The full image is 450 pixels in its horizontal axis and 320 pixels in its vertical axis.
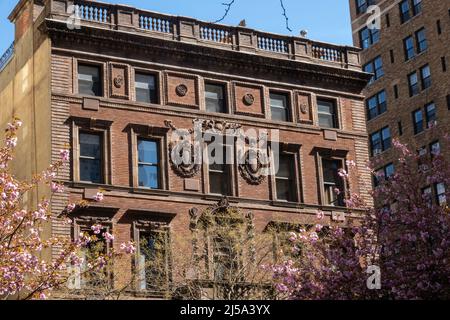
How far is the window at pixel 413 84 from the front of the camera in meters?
70.6

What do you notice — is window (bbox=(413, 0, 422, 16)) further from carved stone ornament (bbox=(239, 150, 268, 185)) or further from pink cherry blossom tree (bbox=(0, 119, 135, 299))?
pink cherry blossom tree (bbox=(0, 119, 135, 299))

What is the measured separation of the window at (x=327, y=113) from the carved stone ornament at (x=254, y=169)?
4390mm

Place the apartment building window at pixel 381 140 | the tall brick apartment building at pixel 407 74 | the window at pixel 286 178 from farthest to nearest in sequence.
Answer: the apartment building window at pixel 381 140, the tall brick apartment building at pixel 407 74, the window at pixel 286 178

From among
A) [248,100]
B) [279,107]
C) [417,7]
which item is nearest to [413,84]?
[417,7]

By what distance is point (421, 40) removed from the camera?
70.8 m

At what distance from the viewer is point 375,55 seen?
75062 millimetres

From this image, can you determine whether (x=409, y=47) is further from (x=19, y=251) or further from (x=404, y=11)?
(x=19, y=251)

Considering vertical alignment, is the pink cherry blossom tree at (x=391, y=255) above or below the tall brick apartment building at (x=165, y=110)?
below

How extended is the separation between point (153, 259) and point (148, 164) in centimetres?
479

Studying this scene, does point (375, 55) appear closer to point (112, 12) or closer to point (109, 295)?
point (112, 12)

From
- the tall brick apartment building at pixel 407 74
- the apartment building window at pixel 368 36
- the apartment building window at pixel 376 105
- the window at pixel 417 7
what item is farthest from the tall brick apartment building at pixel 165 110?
the apartment building window at pixel 368 36

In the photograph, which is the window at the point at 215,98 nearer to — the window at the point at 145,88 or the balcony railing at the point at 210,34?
the balcony railing at the point at 210,34

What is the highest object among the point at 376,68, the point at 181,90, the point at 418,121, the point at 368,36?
the point at 368,36
